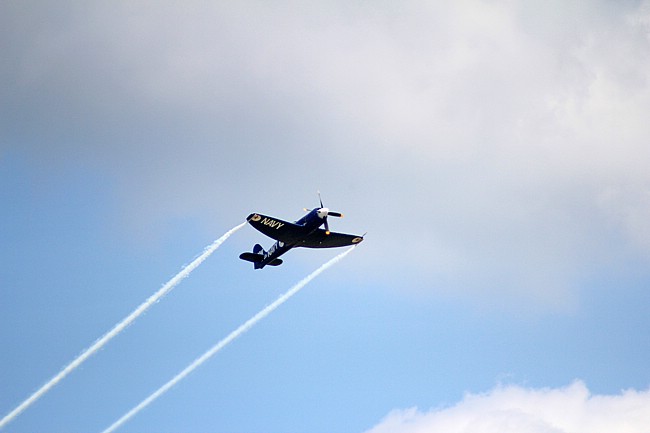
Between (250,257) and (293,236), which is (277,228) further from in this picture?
(250,257)

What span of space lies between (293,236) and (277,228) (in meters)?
2.19

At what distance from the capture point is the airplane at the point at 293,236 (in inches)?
3246

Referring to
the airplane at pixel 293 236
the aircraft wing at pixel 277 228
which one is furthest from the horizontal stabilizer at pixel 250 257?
the aircraft wing at pixel 277 228

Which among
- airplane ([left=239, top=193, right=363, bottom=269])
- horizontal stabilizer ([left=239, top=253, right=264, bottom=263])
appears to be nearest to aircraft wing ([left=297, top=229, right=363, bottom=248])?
airplane ([left=239, top=193, right=363, bottom=269])

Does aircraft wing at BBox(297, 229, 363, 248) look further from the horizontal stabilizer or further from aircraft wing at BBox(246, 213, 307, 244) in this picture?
the horizontal stabilizer

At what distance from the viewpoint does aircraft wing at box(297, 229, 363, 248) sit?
85.2 metres

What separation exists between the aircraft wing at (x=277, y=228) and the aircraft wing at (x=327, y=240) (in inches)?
37.9

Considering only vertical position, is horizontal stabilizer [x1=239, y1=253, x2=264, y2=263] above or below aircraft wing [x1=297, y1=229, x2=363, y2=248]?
above

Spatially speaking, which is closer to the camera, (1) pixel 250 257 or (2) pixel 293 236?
(2) pixel 293 236

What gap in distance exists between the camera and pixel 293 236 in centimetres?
8500

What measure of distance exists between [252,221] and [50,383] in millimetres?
20514

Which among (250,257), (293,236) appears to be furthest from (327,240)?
(250,257)

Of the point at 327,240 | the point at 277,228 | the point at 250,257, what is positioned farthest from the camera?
the point at 250,257

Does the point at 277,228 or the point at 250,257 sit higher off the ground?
the point at 250,257
